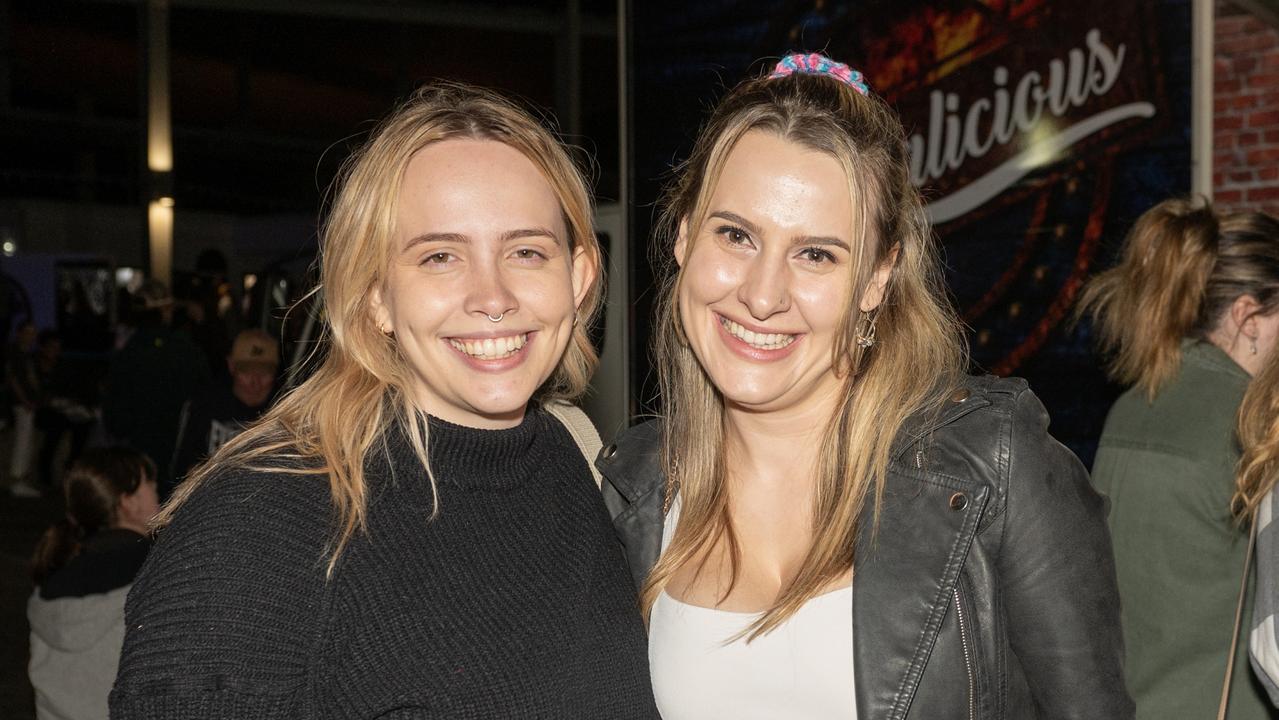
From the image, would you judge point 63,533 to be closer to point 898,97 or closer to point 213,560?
point 213,560

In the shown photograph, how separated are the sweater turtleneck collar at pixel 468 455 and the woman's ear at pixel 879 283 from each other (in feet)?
1.85

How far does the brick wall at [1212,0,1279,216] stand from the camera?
5.12 m

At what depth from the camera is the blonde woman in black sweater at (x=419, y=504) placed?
1.25m

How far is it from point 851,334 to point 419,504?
708mm

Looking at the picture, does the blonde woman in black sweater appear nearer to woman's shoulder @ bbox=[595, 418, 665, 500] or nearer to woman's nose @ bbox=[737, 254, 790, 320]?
woman's shoulder @ bbox=[595, 418, 665, 500]

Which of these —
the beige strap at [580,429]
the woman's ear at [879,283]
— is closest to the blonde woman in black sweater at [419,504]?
the beige strap at [580,429]

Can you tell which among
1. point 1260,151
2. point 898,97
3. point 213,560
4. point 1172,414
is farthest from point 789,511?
point 1260,151

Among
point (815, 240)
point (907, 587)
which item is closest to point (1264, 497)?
point (907, 587)

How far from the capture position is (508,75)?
7684 millimetres

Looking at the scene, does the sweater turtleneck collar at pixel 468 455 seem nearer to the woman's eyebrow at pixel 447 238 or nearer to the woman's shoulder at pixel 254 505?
the woman's shoulder at pixel 254 505

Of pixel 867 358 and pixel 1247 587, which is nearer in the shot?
pixel 867 358

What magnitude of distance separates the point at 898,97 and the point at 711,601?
2.88m

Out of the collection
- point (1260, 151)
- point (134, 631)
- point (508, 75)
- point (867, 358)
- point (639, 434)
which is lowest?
point (134, 631)

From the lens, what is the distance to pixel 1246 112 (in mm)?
5207
